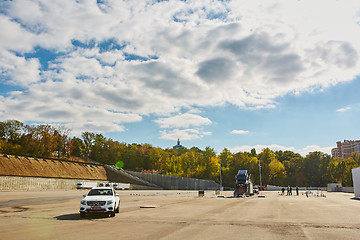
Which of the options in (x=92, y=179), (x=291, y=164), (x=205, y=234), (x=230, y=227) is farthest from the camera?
(x=291, y=164)

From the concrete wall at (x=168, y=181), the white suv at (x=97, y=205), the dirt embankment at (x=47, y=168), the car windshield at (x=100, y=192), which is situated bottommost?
the concrete wall at (x=168, y=181)

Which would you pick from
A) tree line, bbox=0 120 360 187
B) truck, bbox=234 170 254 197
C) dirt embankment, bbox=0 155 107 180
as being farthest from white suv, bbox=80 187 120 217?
tree line, bbox=0 120 360 187

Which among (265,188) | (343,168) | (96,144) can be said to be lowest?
(265,188)

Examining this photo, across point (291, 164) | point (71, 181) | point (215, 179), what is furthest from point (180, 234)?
point (291, 164)

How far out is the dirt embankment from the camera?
202ft

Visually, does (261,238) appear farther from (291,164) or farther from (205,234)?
(291,164)

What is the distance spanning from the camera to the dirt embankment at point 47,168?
61628 mm

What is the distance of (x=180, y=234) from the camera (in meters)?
10.4

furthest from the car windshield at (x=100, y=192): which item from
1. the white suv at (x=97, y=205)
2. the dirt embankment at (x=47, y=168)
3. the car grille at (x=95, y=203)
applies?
the dirt embankment at (x=47, y=168)

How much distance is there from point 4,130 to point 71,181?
30.3m

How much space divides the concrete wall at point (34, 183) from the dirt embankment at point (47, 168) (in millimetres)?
1850

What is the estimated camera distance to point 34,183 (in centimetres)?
6053

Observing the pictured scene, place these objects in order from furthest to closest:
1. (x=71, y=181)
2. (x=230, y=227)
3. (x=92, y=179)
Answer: (x=92, y=179) < (x=71, y=181) < (x=230, y=227)

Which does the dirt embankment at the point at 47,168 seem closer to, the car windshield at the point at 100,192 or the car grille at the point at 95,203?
the car windshield at the point at 100,192
